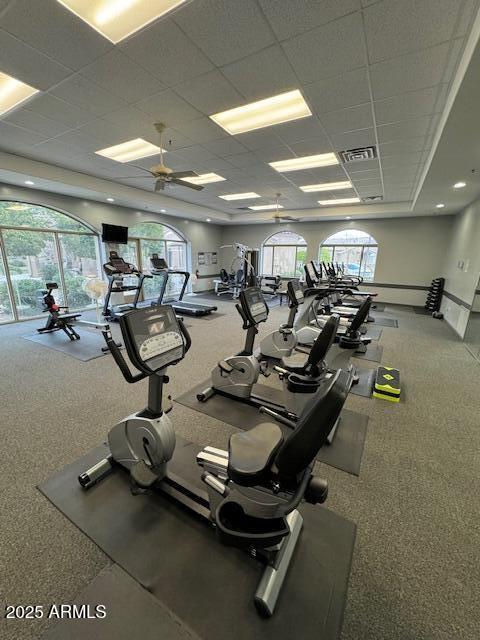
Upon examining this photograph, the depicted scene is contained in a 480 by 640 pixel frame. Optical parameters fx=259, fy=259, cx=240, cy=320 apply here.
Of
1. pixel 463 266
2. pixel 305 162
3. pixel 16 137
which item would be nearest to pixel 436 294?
pixel 463 266

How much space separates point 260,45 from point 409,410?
3.61 m

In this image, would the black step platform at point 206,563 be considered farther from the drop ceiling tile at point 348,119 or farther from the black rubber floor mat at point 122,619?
the drop ceiling tile at point 348,119

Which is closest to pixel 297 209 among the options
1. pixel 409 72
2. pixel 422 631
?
pixel 409 72

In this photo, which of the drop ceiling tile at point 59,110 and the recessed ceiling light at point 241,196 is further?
the recessed ceiling light at point 241,196

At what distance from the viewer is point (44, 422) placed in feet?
8.02

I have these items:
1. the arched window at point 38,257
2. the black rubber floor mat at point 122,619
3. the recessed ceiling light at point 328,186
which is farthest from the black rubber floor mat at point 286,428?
the recessed ceiling light at point 328,186

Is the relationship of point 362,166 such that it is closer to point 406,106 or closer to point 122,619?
point 406,106

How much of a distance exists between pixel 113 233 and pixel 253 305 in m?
5.50

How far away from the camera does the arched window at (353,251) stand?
910 cm

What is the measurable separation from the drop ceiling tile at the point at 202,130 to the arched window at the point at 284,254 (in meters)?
7.15

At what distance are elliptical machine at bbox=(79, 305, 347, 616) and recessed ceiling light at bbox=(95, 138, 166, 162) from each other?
11.8ft

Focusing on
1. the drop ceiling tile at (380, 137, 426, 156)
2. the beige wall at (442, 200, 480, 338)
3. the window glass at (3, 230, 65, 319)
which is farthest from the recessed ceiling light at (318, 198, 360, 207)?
the window glass at (3, 230, 65, 319)

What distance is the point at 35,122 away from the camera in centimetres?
332

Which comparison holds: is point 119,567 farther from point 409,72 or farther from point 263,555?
point 409,72
